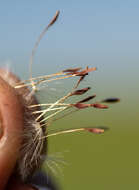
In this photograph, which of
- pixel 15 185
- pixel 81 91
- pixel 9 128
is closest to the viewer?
pixel 9 128

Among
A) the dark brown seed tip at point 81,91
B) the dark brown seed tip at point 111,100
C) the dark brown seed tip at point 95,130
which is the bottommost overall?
the dark brown seed tip at point 95,130

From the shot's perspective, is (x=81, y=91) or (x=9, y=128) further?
(x=81, y=91)

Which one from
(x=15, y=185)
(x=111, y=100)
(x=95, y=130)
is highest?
(x=111, y=100)

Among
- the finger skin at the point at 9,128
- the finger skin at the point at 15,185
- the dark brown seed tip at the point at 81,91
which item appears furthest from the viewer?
the finger skin at the point at 15,185

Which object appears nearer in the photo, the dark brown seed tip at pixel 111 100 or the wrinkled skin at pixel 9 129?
the wrinkled skin at pixel 9 129

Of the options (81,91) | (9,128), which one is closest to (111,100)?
(81,91)

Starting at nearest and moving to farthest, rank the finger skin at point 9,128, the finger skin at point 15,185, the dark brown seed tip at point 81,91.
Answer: the finger skin at point 9,128
the dark brown seed tip at point 81,91
the finger skin at point 15,185

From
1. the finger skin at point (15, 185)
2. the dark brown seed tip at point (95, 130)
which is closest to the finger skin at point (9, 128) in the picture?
the finger skin at point (15, 185)

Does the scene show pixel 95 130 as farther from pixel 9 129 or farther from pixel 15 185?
pixel 15 185

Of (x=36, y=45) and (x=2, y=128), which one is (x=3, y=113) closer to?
(x=2, y=128)

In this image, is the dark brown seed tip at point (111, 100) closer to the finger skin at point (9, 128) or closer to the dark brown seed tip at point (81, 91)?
the dark brown seed tip at point (81, 91)
